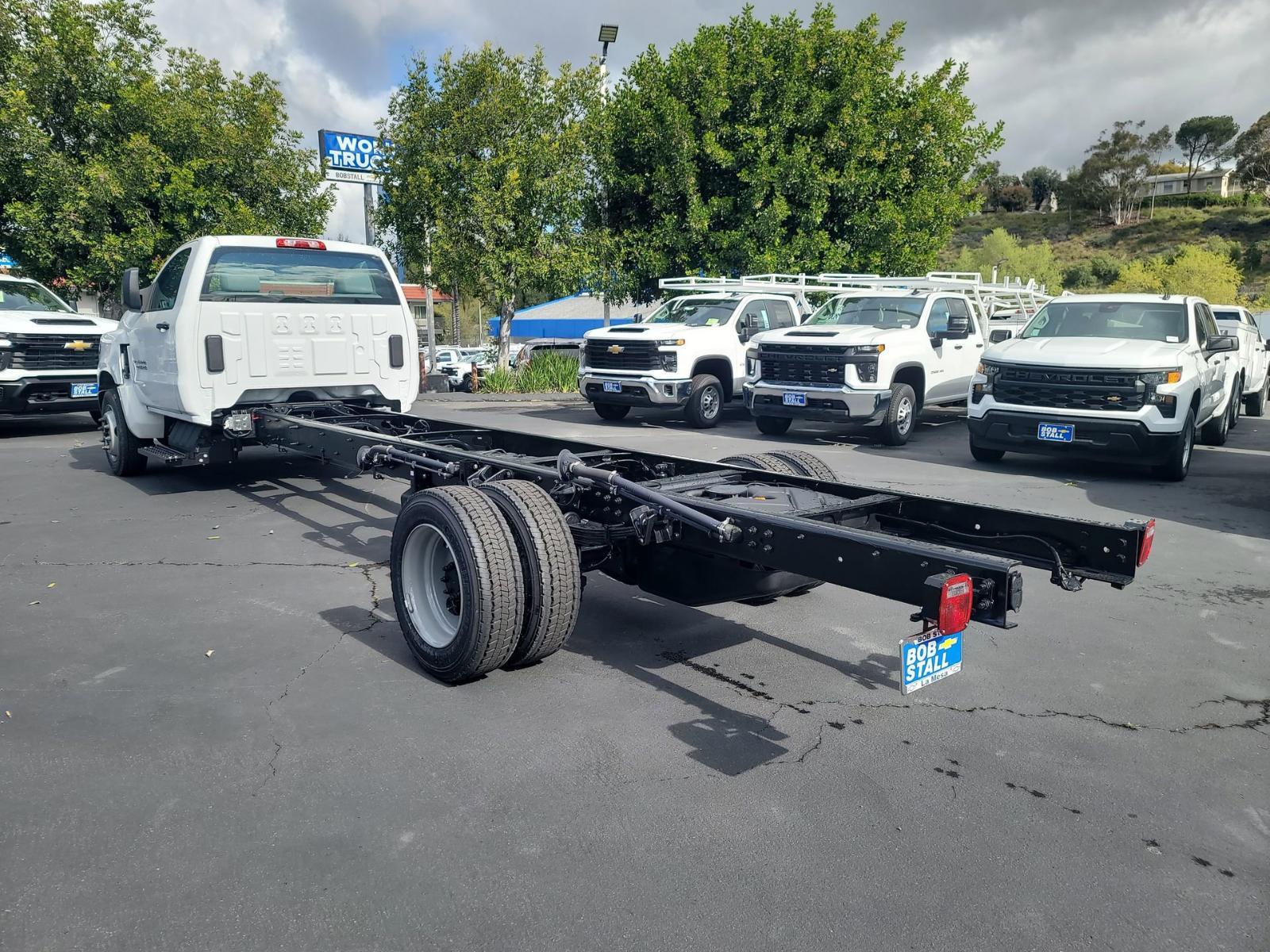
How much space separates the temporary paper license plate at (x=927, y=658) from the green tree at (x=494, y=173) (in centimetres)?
1760

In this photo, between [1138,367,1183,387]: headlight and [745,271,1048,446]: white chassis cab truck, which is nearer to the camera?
[1138,367,1183,387]: headlight

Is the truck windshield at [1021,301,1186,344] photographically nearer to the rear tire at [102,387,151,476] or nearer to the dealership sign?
the rear tire at [102,387,151,476]

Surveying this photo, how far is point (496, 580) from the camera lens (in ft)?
12.9

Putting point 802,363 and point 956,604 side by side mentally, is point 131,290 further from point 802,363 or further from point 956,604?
point 956,604

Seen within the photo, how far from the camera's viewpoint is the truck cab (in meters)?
12.0

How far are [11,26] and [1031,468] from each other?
1859 centimetres

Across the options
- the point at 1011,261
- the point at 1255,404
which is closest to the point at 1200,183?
the point at 1011,261

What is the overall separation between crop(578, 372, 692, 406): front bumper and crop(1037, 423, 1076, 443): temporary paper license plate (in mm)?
5697

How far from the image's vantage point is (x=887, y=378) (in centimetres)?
1209

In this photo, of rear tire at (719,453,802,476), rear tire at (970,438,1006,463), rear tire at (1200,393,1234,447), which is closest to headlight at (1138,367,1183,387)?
rear tire at (970,438,1006,463)

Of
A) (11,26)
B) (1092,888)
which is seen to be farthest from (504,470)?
(11,26)

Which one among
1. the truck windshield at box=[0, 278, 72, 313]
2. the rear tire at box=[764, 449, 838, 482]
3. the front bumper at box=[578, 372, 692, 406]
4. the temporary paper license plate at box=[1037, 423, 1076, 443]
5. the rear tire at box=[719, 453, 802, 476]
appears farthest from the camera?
the front bumper at box=[578, 372, 692, 406]

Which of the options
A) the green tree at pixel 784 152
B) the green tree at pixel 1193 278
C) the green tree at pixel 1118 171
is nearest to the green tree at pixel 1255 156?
the green tree at pixel 1118 171

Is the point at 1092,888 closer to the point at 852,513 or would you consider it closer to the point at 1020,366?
the point at 852,513
